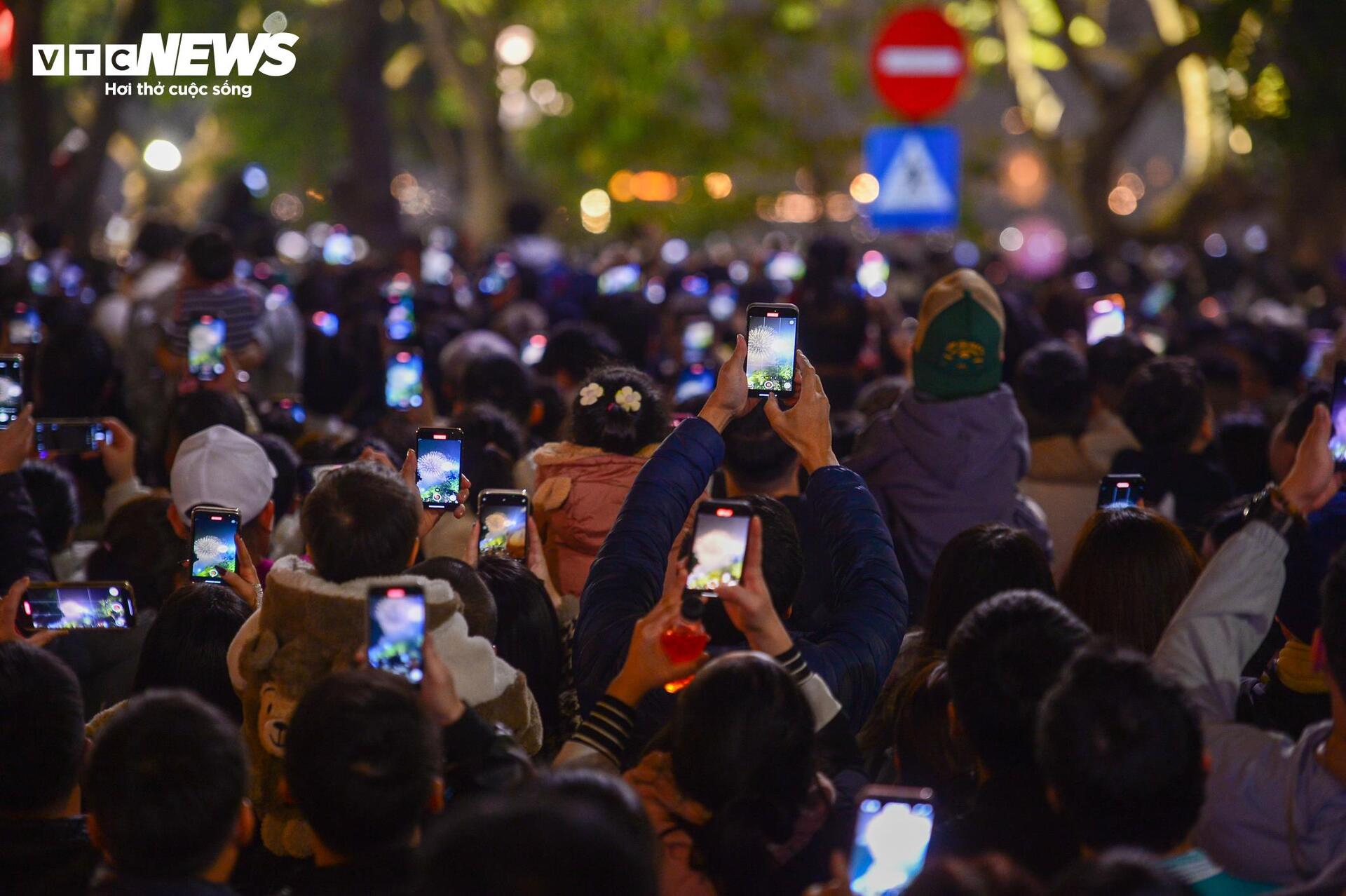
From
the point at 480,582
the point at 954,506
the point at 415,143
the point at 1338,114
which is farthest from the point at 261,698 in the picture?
the point at 415,143

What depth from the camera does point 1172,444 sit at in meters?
6.11

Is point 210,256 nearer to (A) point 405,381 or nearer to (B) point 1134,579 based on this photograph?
(A) point 405,381

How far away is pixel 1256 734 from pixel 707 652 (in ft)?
3.50

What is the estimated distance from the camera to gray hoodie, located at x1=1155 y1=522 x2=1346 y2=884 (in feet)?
9.73

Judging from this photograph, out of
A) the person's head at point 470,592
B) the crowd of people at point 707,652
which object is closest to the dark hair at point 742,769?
the crowd of people at point 707,652

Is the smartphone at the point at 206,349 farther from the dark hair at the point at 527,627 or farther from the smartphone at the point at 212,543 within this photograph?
the dark hair at the point at 527,627

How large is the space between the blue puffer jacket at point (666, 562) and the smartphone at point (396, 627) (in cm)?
56

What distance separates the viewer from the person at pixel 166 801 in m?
2.69

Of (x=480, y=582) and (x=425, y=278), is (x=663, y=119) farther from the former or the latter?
(x=480, y=582)

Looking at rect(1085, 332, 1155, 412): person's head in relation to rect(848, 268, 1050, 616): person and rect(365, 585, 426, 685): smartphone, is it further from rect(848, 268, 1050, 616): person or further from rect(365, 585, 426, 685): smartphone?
rect(365, 585, 426, 685): smartphone

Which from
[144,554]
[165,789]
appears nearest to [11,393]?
[144,554]

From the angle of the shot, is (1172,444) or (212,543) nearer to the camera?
(212,543)

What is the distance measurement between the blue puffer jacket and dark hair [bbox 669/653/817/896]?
0.55 meters

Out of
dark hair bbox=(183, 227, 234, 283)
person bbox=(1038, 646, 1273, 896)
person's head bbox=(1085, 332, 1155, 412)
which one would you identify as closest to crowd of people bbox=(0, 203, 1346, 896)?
person bbox=(1038, 646, 1273, 896)
